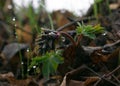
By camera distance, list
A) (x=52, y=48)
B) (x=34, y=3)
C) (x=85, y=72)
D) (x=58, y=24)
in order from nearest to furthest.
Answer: (x=52, y=48) < (x=85, y=72) < (x=34, y=3) < (x=58, y=24)

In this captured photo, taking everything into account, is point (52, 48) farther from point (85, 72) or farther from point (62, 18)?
point (62, 18)

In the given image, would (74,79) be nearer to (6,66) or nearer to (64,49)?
(64,49)

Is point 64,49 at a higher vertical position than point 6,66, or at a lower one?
higher

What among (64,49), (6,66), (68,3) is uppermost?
(68,3)

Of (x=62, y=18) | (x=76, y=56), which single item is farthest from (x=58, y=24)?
(x=76, y=56)

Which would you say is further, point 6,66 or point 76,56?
point 6,66

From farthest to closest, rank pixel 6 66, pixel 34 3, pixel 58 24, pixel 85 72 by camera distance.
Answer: pixel 58 24 → pixel 34 3 → pixel 6 66 → pixel 85 72

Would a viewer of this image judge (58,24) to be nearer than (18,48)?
No

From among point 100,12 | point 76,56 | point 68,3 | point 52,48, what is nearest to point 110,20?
point 100,12

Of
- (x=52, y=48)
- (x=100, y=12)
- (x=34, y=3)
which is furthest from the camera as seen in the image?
(x=34, y=3)
